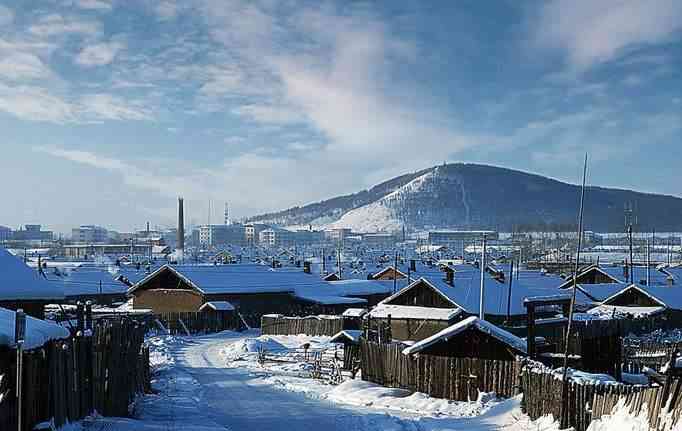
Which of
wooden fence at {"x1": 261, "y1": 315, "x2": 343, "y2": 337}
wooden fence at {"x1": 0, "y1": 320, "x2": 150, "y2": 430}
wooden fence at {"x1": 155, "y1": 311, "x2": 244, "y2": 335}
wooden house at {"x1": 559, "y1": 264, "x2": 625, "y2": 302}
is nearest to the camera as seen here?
wooden fence at {"x1": 0, "y1": 320, "x2": 150, "y2": 430}

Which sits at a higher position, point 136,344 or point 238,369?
point 136,344

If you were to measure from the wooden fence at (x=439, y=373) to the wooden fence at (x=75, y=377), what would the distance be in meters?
9.08

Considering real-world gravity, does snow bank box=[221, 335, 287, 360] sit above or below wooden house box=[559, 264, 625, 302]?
below

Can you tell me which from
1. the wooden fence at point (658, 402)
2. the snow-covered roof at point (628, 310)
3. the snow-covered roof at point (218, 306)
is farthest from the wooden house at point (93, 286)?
the wooden fence at point (658, 402)

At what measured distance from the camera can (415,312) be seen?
157 ft

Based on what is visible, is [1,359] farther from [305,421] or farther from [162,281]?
[162,281]

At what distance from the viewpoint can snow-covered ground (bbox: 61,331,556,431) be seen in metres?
19.8

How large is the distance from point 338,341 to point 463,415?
58.9 ft

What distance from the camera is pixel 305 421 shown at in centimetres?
2108

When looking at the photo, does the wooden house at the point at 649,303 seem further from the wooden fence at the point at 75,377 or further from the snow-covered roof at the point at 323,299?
the wooden fence at the point at 75,377

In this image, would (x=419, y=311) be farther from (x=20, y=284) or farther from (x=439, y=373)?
(x=20, y=284)

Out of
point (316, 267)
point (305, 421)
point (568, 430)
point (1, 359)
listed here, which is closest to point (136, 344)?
point (305, 421)

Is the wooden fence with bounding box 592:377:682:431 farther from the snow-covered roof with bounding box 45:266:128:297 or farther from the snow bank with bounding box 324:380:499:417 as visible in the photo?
the snow-covered roof with bounding box 45:266:128:297

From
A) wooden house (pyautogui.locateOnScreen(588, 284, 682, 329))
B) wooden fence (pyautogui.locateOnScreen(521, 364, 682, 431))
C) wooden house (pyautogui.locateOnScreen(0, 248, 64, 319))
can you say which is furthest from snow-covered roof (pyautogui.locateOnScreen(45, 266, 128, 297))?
wooden fence (pyautogui.locateOnScreen(521, 364, 682, 431))
